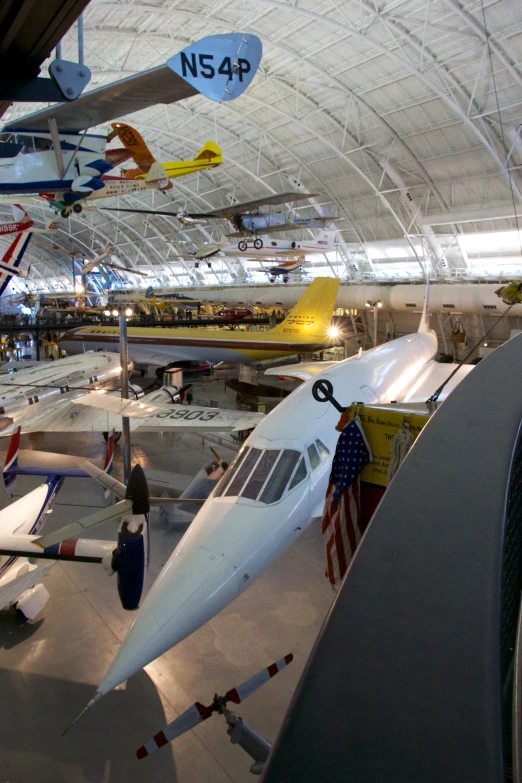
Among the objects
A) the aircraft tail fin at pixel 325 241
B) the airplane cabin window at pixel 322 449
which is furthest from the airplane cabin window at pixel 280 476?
the aircraft tail fin at pixel 325 241

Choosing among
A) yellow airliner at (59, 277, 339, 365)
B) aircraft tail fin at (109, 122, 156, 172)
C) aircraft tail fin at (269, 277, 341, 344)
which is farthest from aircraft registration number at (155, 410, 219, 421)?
aircraft tail fin at (269, 277, 341, 344)

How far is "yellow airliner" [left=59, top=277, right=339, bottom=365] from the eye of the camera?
24422 mm

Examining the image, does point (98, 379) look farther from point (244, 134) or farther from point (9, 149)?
point (244, 134)

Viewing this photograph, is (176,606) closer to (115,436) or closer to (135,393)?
(115,436)

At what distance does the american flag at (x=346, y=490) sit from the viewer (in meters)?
5.45

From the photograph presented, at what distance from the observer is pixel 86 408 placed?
15094mm

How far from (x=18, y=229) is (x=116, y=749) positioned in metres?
19.5

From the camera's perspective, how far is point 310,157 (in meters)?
35.0

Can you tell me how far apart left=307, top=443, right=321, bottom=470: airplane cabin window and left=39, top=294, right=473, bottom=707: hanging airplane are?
0.02 m

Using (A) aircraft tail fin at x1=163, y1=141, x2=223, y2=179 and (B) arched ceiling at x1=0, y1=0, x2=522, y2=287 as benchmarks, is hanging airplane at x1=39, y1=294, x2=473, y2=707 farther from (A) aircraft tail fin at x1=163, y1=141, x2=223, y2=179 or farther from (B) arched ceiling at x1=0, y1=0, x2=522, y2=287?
(B) arched ceiling at x1=0, y1=0, x2=522, y2=287

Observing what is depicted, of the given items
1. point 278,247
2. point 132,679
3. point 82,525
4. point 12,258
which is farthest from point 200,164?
point 132,679

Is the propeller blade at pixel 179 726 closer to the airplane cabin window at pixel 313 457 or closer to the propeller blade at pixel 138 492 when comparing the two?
the propeller blade at pixel 138 492

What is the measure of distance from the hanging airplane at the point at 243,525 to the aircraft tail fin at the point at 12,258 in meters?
15.8

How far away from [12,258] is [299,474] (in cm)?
1787
